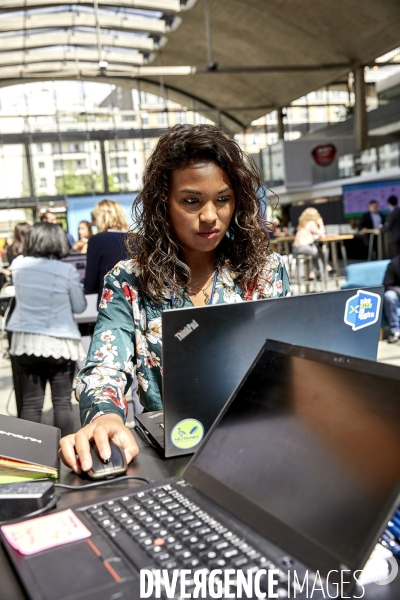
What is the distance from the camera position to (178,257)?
5.07 ft

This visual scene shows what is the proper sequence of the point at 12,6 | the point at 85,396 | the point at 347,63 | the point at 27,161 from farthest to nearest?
the point at 27,161 < the point at 347,63 < the point at 12,6 < the point at 85,396

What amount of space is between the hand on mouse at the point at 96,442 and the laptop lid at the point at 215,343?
76 millimetres

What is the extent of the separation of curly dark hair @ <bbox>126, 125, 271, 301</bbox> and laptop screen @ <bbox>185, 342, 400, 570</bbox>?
0.66 meters

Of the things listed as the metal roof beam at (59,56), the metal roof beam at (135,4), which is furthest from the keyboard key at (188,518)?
the metal roof beam at (59,56)

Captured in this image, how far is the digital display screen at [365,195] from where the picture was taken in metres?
14.3

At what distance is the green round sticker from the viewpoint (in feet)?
3.44

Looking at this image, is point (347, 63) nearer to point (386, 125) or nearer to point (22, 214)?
point (386, 125)

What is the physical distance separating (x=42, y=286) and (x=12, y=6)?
14.6 meters

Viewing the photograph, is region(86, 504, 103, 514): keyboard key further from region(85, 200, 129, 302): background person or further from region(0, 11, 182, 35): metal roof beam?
region(0, 11, 182, 35): metal roof beam

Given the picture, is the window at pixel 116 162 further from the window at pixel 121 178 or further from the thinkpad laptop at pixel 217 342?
the thinkpad laptop at pixel 217 342

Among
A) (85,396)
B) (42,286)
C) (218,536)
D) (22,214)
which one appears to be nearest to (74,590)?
(218,536)

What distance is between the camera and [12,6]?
49.6ft

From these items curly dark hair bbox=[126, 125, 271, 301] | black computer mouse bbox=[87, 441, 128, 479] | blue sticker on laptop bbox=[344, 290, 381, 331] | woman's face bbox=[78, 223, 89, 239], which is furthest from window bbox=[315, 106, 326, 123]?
black computer mouse bbox=[87, 441, 128, 479]

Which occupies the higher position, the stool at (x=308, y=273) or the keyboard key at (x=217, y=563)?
the keyboard key at (x=217, y=563)
